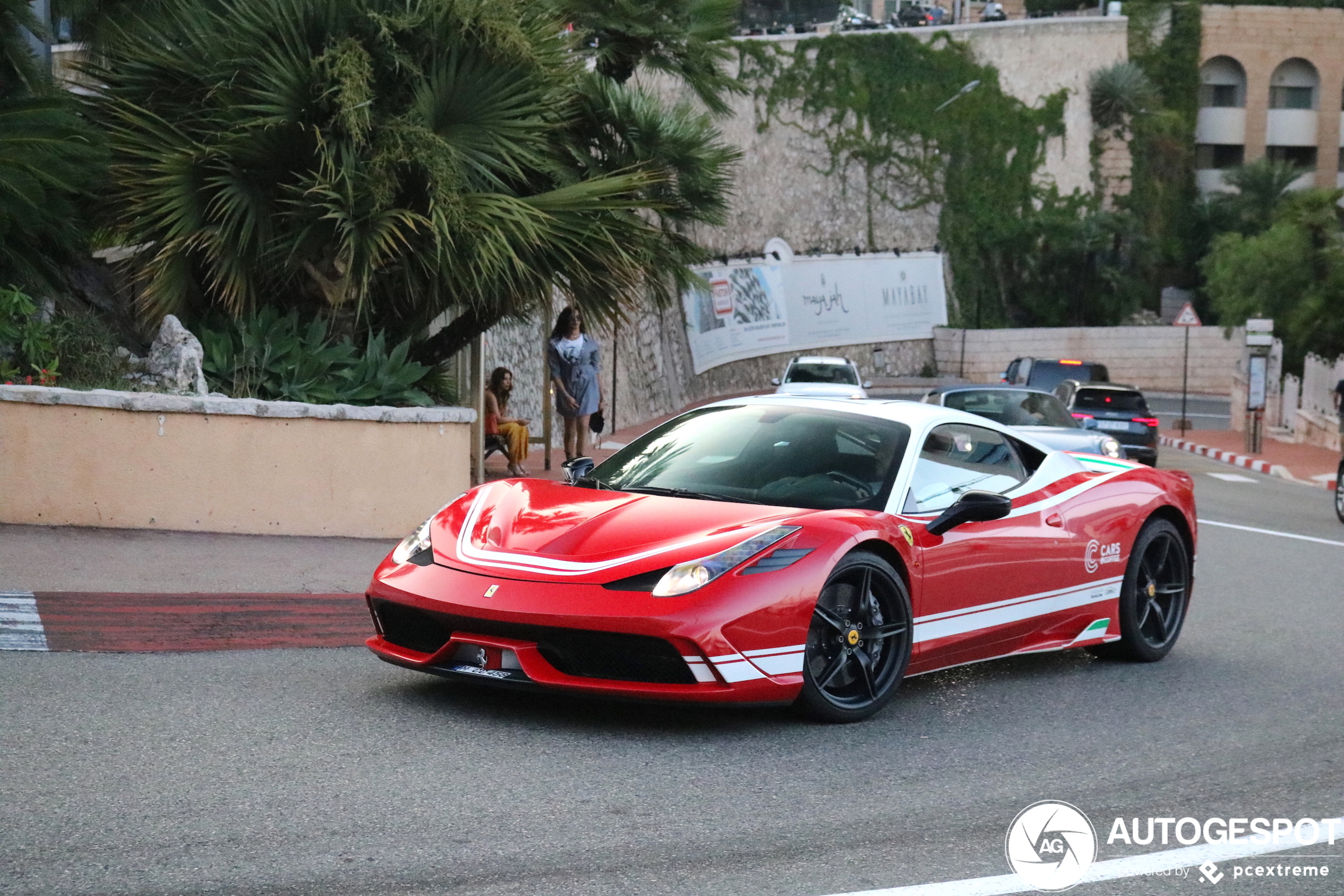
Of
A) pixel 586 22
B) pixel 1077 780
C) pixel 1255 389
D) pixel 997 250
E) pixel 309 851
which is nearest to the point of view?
pixel 309 851

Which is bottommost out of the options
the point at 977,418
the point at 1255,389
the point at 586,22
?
the point at 1255,389

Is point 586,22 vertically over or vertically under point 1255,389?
over

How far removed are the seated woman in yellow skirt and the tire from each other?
8.73 m

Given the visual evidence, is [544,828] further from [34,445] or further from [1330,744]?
[34,445]

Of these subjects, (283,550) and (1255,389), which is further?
(1255,389)

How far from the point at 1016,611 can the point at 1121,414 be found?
18.2 m

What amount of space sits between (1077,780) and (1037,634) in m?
1.89

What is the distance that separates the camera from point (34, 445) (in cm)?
1002

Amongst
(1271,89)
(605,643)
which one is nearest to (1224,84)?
(1271,89)

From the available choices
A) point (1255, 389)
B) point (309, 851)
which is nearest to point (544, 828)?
point (309, 851)

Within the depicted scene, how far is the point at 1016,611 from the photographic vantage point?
6.93m

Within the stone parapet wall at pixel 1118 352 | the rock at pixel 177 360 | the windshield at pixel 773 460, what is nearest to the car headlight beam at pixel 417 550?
the windshield at pixel 773 460

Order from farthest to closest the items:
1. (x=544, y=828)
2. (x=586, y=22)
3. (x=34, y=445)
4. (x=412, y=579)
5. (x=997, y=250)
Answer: (x=997, y=250) → (x=586, y=22) → (x=34, y=445) → (x=412, y=579) → (x=544, y=828)

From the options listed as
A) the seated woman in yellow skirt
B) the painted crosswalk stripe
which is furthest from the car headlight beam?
the seated woman in yellow skirt
